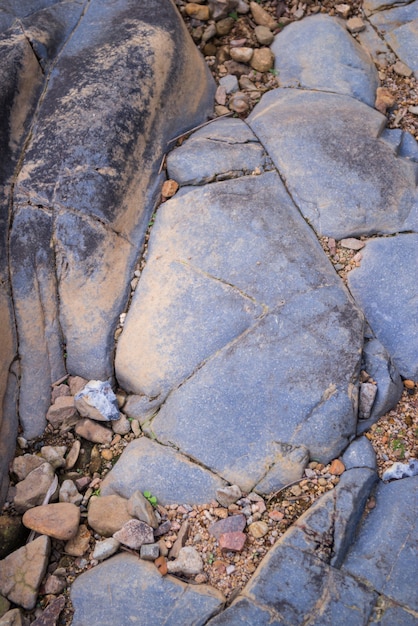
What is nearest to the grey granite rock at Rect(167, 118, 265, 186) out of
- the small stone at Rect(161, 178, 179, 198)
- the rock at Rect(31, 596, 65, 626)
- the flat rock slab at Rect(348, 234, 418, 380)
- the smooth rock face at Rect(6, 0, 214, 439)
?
the small stone at Rect(161, 178, 179, 198)

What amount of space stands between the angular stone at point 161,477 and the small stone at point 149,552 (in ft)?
0.75

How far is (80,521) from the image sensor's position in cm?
279

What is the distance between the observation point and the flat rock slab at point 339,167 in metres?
3.40

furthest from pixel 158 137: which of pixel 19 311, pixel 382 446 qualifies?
pixel 382 446

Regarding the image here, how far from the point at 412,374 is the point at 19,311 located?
2058 mm

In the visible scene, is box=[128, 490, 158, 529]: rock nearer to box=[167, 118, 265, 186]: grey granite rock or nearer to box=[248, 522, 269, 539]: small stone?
box=[248, 522, 269, 539]: small stone

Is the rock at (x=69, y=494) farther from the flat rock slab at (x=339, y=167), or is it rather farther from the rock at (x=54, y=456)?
the flat rock slab at (x=339, y=167)

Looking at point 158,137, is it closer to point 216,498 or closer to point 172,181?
point 172,181

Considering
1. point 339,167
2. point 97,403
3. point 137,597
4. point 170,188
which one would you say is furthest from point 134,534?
point 339,167

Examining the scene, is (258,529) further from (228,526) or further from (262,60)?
(262,60)

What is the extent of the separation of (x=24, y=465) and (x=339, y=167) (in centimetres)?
235

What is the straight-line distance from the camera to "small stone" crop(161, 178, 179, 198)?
3525mm

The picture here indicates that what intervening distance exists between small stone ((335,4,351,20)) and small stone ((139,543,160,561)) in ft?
12.1

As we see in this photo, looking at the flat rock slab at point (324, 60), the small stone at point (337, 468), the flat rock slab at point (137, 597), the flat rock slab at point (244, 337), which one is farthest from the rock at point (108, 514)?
the flat rock slab at point (324, 60)
